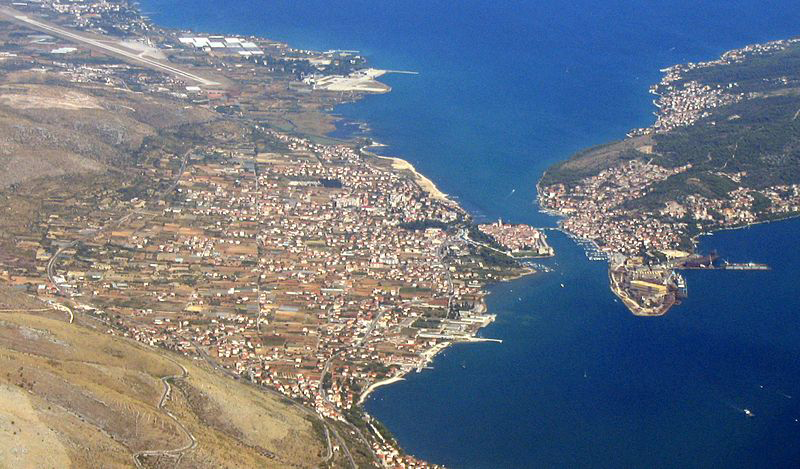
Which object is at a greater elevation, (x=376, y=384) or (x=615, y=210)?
(x=615, y=210)

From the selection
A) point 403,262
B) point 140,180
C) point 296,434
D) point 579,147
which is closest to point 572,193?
point 579,147

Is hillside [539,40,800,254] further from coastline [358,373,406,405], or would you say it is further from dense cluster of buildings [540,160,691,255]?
coastline [358,373,406,405]

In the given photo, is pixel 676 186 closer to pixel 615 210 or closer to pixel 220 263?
pixel 615 210

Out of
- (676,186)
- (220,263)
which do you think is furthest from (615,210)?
(220,263)

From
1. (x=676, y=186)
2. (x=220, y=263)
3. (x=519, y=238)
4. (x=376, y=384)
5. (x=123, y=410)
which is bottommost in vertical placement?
(x=123, y=410)

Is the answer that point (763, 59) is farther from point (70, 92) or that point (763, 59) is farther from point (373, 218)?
point (70, 92)
